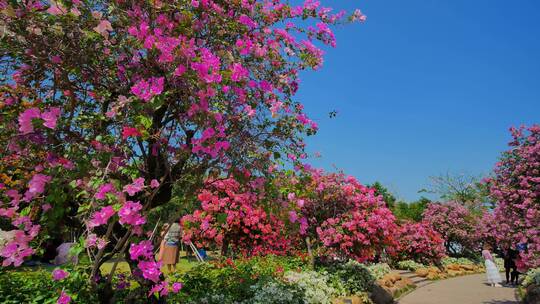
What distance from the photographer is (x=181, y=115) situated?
354 centimetres

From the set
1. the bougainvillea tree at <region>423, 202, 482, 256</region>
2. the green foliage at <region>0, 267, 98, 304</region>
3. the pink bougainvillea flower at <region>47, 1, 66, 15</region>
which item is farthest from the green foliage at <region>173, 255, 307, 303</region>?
the bougainvillea tree at <region>423, 202, 482, 256</region>

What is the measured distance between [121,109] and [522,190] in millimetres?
8802

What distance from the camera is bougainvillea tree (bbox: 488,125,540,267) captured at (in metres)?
8.27

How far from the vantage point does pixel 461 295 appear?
12.9 m

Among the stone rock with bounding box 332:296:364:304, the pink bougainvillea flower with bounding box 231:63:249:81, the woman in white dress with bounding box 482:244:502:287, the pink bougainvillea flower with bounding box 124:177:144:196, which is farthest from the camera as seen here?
the woman in white dress with bounding box 482:244:502:287

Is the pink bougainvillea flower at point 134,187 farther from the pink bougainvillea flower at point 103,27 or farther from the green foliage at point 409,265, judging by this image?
the green foliage at point 409,265

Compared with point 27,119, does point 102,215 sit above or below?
below

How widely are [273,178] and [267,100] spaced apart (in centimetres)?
99

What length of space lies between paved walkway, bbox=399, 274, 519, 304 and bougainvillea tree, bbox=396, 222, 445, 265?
200 inches

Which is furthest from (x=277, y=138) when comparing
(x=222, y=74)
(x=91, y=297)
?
(x=91, y=297)

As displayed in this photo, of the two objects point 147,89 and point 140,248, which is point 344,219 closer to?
point 140,248

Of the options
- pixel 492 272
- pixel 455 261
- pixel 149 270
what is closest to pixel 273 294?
pixel 149 270

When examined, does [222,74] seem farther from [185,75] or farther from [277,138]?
[277,138]

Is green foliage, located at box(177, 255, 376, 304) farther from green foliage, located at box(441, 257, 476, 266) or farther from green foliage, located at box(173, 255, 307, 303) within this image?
green foliage, located at box(441, 257, 476, 266)
